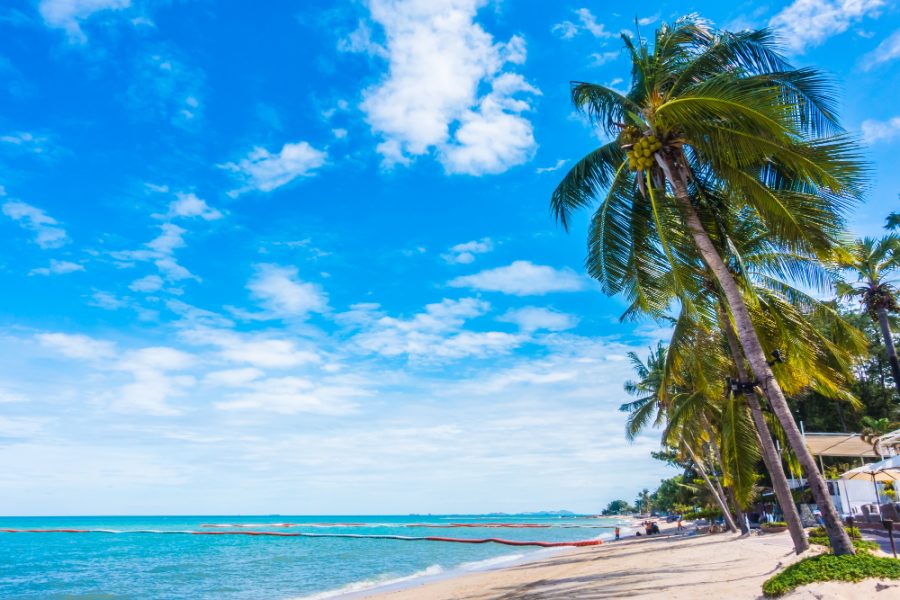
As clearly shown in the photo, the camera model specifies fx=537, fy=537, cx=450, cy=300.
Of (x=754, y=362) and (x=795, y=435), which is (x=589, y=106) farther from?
(x=795, y=435)

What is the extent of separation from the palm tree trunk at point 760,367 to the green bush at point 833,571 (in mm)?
267

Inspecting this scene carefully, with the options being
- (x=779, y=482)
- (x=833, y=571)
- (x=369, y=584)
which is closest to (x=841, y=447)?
(x=779, y=482)

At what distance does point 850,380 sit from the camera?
1096 cm

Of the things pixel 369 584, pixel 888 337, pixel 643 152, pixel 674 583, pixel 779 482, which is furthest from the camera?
pixel 369 584

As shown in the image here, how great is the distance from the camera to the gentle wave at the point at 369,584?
20825mm

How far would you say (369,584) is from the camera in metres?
24.5

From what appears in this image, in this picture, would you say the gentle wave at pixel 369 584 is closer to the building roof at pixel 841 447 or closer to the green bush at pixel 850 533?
the green bush at pixel 850 533

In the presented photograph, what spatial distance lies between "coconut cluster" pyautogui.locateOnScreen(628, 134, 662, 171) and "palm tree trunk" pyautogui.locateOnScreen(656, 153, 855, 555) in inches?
7.8

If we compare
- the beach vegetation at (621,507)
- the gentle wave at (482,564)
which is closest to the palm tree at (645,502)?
the beach vegetation at (621,507)

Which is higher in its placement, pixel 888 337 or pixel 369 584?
pixel 888 337

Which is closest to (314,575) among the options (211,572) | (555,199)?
(211,572)

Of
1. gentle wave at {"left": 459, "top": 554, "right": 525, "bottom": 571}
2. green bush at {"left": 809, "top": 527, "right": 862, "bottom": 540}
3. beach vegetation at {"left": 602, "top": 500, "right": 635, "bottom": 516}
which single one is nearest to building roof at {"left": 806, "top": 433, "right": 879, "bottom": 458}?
green bush at {"left": 809, "top": 527, "right": 862, "bottom": 540}

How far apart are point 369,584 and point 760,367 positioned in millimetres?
22195

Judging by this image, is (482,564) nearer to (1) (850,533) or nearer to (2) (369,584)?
(2) (369,584)
